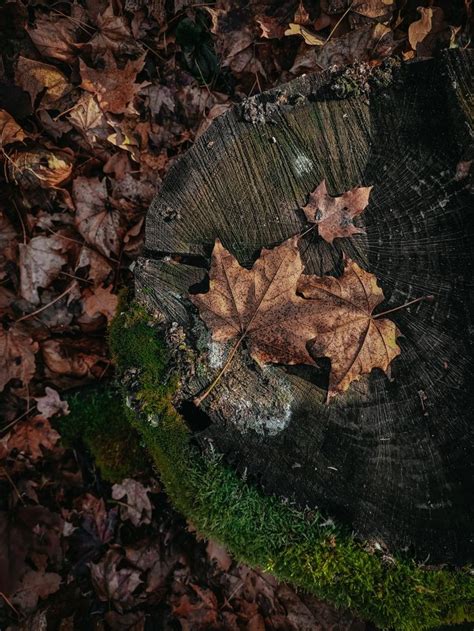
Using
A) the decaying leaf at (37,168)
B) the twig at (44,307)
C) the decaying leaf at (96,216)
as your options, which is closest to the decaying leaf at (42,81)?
the decaying leaf at (37,168)

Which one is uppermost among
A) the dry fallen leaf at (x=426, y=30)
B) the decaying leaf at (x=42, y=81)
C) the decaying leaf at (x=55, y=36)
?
the decaying leaf at (x=55, y=36)

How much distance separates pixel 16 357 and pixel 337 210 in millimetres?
1970

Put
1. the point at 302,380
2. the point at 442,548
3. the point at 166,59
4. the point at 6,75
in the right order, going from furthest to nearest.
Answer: the point at 166,59, the point at 6,75, the point at 302,380, the point at 442,548

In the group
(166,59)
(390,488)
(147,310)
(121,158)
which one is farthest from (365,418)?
(166,59)

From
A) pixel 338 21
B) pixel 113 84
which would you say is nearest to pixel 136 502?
pixel 113 84

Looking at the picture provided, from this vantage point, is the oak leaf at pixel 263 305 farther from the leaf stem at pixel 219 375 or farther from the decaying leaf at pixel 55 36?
the decaying leaf at pixel 55 36

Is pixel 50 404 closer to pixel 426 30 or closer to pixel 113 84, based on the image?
pixel 113 84

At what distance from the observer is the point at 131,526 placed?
2.79 meters

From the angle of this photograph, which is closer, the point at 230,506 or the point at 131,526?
the point at 230,506

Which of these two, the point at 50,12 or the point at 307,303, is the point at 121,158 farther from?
the point at 307,303

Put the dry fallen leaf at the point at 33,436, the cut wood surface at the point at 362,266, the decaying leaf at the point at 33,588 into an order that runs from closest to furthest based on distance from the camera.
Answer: the cut wood surface at the point at 362,266 < the decaying leaf at the point at 33,588 < the dry fallen leaf at the point at 33,436

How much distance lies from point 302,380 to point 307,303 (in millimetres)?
311

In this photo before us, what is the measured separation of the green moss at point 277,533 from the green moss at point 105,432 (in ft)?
2.59

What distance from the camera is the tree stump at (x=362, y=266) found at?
1744 millimetres
